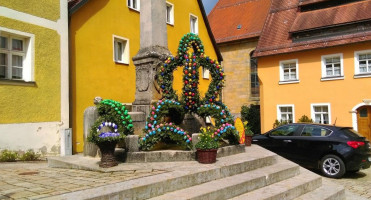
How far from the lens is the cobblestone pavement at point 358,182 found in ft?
24.0

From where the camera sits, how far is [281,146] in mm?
9922

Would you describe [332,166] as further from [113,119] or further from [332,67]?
[332,67]

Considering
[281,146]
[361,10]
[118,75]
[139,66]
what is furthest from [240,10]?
[139,66]

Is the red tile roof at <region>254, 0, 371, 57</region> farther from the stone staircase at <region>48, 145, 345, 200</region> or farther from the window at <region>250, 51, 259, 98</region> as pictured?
the stone staircase at <region>48, 145, 345, 200</region>

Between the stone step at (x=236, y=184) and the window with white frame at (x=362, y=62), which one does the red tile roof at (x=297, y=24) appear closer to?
the window with white frame at (x=362, y=62)

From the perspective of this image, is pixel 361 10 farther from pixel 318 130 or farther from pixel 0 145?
pixel 0 145

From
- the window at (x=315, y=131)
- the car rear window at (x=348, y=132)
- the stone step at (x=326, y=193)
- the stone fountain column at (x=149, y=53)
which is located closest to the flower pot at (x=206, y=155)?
the stone step at (x=326, y=193)

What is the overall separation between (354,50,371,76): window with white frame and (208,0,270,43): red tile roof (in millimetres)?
9214

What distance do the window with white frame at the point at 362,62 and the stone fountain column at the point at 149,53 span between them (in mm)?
12162

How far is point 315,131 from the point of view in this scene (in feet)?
31.3

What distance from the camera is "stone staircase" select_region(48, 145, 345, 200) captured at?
435cm

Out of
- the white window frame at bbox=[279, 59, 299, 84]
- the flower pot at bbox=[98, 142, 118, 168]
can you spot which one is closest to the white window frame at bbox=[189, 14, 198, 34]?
the white window frame at bbox=[279, 59, 299, 84]

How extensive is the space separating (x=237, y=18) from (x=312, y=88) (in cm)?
1194

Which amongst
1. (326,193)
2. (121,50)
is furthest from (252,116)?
(326,193)
